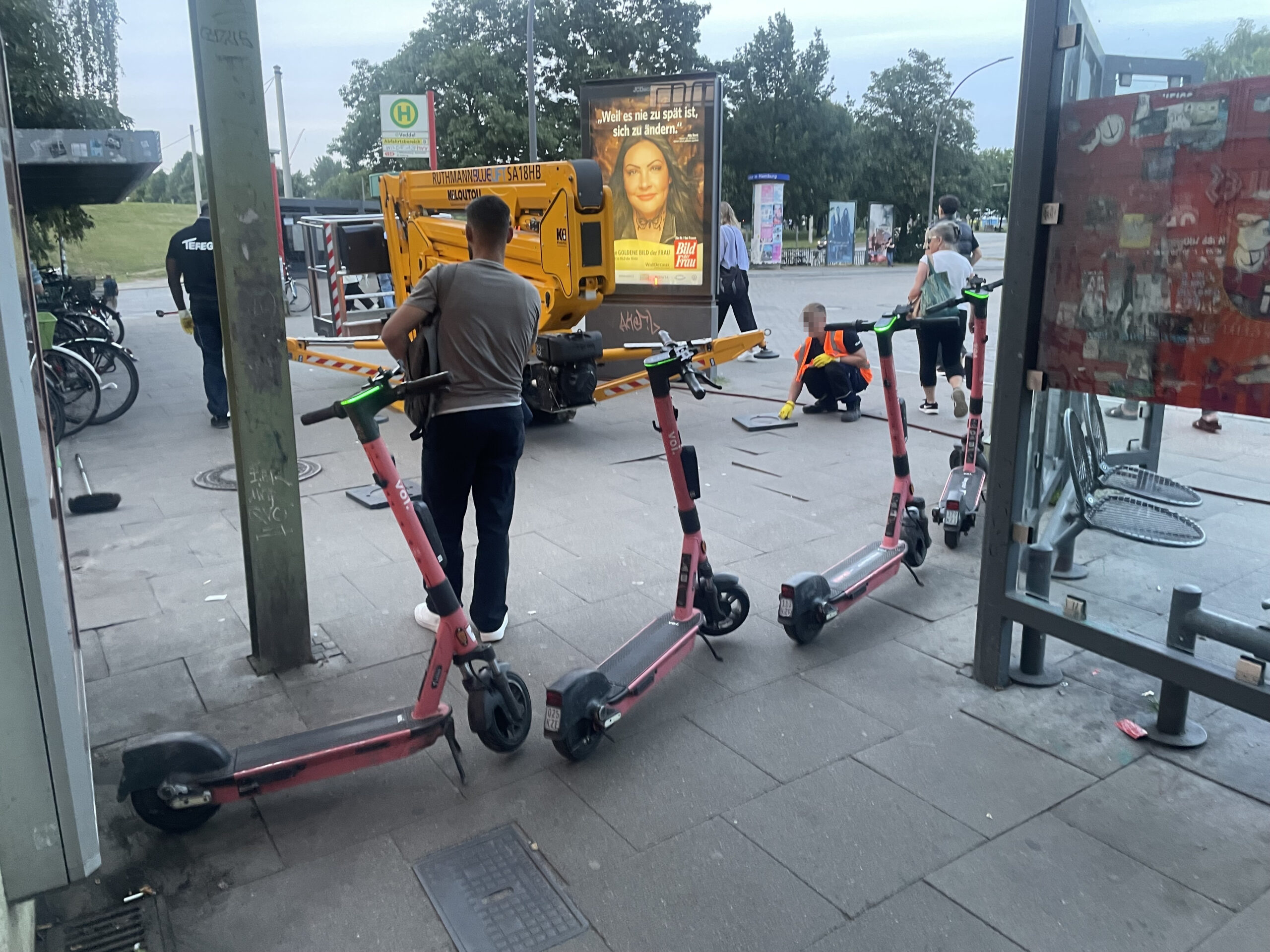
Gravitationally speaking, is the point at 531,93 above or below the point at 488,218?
above

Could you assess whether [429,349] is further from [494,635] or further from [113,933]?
[113,933]

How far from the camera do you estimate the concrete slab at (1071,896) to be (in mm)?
2521

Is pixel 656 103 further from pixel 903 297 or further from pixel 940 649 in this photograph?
pixel 903 297

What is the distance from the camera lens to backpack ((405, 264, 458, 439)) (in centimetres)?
386

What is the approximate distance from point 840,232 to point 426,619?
4108 cm

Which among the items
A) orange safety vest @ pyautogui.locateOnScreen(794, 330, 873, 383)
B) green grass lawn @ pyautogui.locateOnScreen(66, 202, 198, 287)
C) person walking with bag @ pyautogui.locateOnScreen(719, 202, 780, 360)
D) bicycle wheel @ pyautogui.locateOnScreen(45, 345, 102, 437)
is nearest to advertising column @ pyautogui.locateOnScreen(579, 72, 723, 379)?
person walking with bag @ pyautogui.locateOnScreen(719, 202, 780, 360)

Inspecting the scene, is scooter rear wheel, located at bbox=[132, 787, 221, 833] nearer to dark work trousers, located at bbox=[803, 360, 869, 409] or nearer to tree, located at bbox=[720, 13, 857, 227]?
dark work trousers, located at bbox=[803, 360, 869, 409]

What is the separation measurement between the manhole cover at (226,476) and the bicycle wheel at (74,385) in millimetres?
2063

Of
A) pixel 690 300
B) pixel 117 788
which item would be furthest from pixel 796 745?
pixel 690 300

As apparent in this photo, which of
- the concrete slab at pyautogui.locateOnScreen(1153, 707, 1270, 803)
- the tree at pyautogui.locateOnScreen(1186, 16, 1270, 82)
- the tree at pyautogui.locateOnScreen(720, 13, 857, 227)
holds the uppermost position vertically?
the tree at pyautogui.locateOnScreen(720, 13, 857, 227)

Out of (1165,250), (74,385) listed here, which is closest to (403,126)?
(74,385)

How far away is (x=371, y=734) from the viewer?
10.3ft

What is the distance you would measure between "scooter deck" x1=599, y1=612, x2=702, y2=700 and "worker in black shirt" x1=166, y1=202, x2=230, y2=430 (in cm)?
610

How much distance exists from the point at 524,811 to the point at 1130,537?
3.60 metres
